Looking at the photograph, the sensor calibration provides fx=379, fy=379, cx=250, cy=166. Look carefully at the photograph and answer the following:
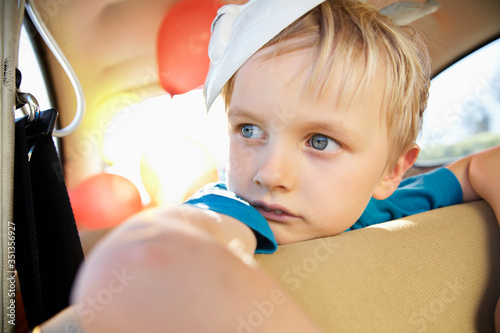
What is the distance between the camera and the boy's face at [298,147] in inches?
33.1

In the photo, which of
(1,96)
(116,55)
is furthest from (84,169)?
(1,96)

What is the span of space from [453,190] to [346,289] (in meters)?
0.90

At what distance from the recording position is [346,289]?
2.12 ft

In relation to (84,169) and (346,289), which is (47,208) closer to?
(346,289)

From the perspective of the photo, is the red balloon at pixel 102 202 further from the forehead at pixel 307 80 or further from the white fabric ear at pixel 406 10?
the white fabric ear at pixel 406 10

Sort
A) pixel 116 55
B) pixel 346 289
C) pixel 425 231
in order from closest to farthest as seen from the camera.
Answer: pixel 346 289, pixel 425 231, pixel 116 55

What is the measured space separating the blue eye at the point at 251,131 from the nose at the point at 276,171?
0.10 metres

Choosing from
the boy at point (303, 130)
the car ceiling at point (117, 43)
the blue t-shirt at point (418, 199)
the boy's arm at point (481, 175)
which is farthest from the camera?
the car ceiling at point (117, 43)

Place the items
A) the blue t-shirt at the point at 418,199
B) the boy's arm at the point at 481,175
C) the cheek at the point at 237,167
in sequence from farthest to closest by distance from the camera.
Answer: the blue t-shirt at the point at 418,199
the boy's arm at the point at 481,175
the cheek at the point at 237,167

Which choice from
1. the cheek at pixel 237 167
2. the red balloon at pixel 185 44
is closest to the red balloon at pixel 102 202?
the red balloon at pixel 185 44

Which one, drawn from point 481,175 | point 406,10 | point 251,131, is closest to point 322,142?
point 251,131

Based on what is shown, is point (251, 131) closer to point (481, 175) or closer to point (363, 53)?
point (363, 53)

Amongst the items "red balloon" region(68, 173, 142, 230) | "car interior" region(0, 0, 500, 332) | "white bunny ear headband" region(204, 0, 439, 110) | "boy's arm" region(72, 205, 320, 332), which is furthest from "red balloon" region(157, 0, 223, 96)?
"boy's arm" region(72, 205, 320, 332)

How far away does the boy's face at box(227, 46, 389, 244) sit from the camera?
0.84 metres
